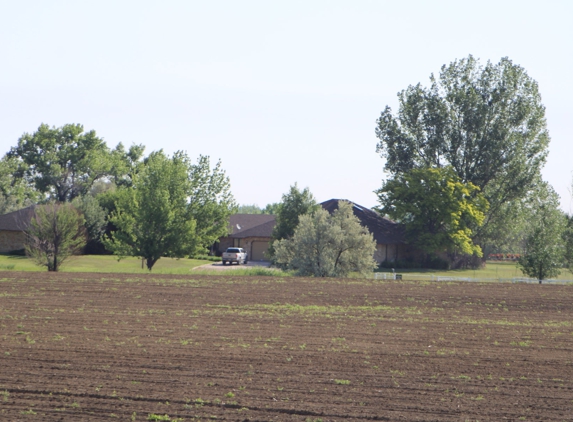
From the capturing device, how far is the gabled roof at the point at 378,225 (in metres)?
63.8

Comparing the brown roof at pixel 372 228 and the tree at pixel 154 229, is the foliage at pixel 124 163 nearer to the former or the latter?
the brown roof at pixel 372 228

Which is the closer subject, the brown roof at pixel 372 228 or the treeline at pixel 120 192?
the treeline at pixel 120 192

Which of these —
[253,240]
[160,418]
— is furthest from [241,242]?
[160,418]

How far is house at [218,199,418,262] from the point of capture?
210 ft

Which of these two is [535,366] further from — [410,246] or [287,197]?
[410,246]

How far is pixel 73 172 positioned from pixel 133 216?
47.1 meters

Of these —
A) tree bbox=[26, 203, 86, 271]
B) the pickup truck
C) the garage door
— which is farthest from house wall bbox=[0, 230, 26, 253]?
tree bbox=[26, 203, 86, 271]

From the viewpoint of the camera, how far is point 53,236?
40.9m

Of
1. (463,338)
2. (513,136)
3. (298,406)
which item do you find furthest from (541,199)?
(298,406)

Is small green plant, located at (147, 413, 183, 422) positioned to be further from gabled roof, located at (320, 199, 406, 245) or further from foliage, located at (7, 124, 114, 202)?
foliage, located at (7, 124, 114, 202)

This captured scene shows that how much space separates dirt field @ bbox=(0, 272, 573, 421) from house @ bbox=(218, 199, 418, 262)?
35673mm

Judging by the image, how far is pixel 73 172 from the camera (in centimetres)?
9169

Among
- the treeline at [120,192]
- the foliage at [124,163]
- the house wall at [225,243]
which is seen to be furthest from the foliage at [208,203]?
the foliage at [124,163]

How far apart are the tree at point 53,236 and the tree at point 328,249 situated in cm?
1260
